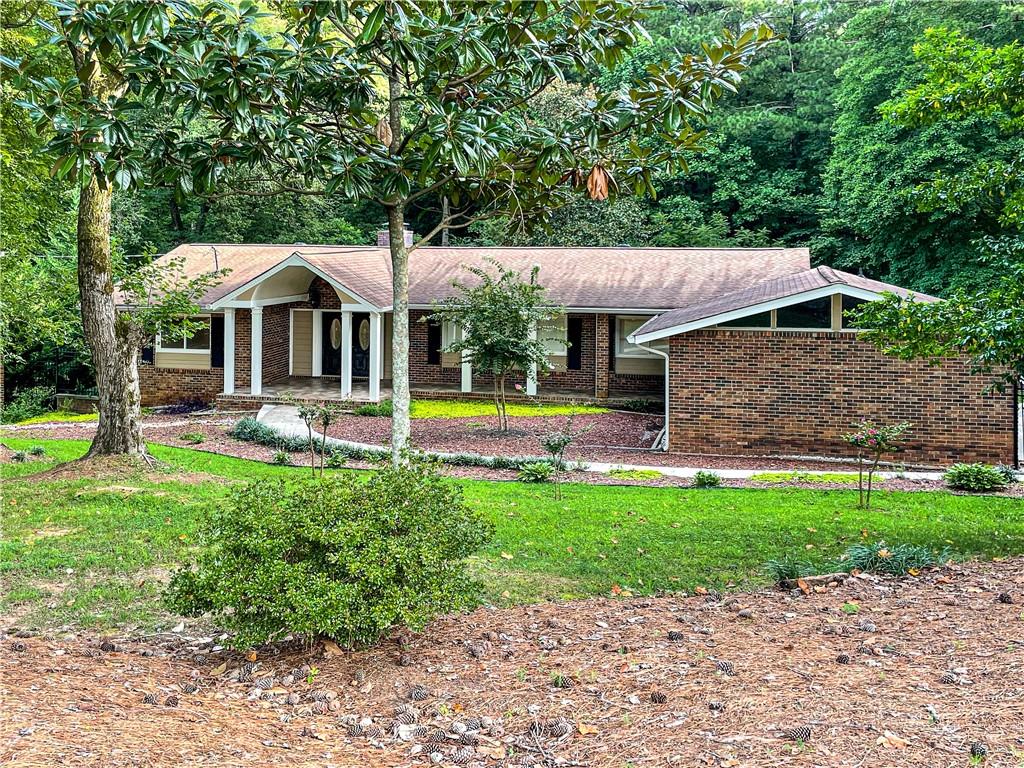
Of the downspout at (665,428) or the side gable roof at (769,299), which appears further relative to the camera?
the downspout at (665,428)

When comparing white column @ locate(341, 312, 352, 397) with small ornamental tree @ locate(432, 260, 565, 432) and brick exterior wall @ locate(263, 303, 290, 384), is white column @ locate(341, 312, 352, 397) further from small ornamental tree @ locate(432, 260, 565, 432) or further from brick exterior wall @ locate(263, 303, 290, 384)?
small ornamental tree @ locate(432, 260, 565, 432)

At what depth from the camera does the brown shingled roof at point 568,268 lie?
25297 mm

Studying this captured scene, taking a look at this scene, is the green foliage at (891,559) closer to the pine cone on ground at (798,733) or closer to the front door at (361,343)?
the pine cone on ground at (798,733)

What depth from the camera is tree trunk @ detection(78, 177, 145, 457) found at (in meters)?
13.2

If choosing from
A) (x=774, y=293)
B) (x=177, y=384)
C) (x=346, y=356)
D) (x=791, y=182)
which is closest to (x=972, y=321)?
(x=774, y=293)

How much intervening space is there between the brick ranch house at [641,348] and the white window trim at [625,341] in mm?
45

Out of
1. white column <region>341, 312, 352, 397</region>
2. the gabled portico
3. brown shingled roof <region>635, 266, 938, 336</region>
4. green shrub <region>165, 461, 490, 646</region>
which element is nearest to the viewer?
green shrub <region>165, 461, 490, 646</region>

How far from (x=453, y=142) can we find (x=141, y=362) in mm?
22583

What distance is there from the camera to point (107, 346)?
13.4 meters

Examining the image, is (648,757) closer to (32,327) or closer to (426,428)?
(32,327)

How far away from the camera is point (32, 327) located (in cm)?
1648

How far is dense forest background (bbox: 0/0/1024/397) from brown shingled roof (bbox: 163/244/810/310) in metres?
2.31

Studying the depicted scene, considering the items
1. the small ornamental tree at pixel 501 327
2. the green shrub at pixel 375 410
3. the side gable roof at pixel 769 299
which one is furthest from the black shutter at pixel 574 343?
the side gable roof at pixel 769 299

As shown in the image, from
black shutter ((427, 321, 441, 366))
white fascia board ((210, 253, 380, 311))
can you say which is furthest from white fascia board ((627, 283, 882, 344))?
black shutter ((427, 321, 441, 366))
